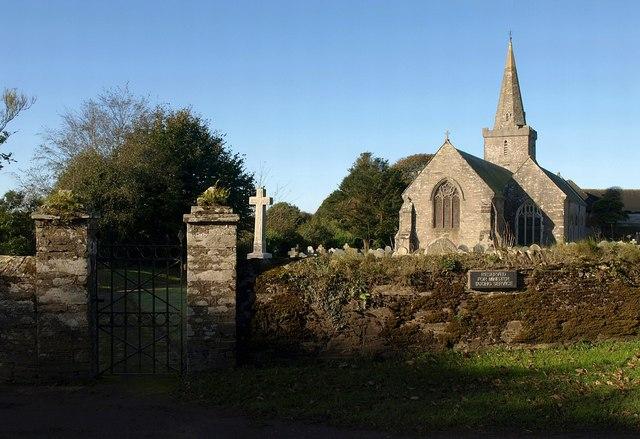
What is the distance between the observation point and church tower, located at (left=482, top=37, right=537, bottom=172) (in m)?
55.5

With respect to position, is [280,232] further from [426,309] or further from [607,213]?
[607,213]

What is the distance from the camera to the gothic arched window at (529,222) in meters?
44.2

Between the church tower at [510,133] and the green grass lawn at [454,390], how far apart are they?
4870cm

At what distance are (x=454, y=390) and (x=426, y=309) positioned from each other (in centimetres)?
186

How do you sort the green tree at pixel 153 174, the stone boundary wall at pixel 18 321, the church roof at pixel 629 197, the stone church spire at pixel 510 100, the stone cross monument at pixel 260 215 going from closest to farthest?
the stone boundary wall at pixel 18 321 < the stone cross monument at pixel 260 215 < the green tree at pixel 153 174 < the stone church spire at pixel 510 100 < the church roof at pixel 629 197

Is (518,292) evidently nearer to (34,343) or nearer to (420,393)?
(420,393)

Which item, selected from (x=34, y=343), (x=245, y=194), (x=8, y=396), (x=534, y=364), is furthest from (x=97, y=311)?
(x=245, y=194)

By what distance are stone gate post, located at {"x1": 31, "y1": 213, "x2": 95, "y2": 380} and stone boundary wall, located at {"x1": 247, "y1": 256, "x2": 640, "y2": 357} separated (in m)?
2.29

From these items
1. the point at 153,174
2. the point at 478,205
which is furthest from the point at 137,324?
the point at 478,205

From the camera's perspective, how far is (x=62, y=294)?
326 inches

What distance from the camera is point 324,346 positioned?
8945 mm

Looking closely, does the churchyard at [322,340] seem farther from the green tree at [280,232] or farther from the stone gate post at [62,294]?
the green tree at [280,232]

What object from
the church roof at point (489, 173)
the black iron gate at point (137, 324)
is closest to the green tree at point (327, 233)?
the church roof at point (489, 173)

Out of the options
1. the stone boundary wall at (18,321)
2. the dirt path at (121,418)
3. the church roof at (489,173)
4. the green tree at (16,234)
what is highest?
the church roof at (489,173)
